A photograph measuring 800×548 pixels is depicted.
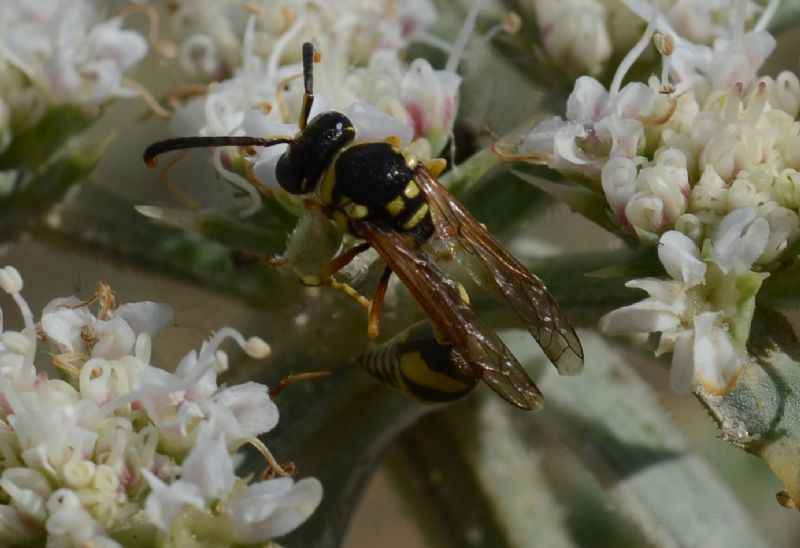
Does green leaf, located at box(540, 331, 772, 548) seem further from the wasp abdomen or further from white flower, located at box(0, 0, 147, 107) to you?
white flower, located at box(0, 0, 147, 107)

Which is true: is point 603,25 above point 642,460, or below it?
above

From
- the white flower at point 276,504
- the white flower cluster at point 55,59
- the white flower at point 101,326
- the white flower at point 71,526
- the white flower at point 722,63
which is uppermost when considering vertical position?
the white flower at point 722,63

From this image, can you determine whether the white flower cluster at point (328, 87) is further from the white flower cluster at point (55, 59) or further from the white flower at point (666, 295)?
the white flower at point (666, 295)

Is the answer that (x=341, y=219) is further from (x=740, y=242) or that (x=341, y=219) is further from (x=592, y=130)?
(x=740, y=242)

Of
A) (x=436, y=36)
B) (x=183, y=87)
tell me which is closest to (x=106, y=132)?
(x=183, y=87)

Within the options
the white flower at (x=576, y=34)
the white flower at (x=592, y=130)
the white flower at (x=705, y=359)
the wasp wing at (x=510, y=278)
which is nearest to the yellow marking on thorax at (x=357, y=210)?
the wasp wing at (x=510, y=278)

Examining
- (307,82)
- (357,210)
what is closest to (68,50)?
(307,82)
